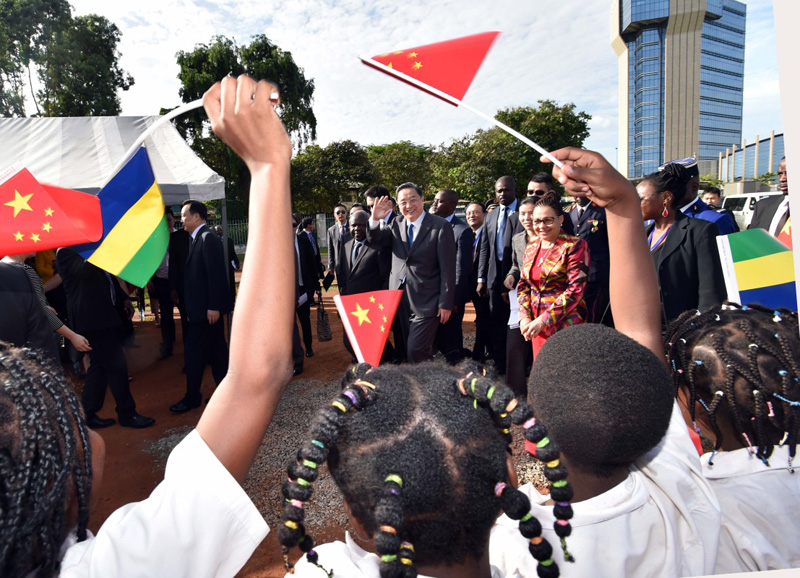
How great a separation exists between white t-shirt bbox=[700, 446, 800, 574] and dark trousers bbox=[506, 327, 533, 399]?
280cm

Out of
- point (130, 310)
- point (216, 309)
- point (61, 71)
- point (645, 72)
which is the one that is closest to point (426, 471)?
point (216, 309)

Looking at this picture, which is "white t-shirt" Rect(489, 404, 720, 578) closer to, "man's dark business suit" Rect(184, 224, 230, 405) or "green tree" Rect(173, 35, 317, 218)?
"man's dark business suit" Rect(184, 224, 230, 405)

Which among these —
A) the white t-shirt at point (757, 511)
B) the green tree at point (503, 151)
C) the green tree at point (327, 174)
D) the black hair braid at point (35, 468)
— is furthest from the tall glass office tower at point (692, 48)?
the green tree at point (327, 174)

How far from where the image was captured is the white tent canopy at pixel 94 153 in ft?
18.9

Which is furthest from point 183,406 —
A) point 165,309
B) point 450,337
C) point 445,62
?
point 445,62

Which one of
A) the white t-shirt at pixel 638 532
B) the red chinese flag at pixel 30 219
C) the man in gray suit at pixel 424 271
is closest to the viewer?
the white t-shirt at pixel 638 532

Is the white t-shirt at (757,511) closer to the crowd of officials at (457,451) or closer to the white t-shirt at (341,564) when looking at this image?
the crowd of officials at (457,451)

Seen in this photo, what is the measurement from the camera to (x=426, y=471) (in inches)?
32.5

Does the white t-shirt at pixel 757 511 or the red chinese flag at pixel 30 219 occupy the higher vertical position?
the red chinese flag at pixel 30 219

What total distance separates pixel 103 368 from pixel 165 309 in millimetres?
2519

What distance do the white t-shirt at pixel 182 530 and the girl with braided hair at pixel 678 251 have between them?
2946 mm

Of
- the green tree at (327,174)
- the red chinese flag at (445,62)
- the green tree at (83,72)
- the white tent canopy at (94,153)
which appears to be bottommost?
the red chinese flag at (445,62)

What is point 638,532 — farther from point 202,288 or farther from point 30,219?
point 202,288

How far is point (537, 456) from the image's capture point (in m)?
0.88
